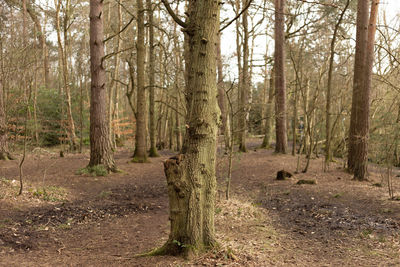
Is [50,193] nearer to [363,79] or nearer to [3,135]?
[3,135]

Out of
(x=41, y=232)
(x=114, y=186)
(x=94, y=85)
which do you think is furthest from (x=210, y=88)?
(x=94, y=85)

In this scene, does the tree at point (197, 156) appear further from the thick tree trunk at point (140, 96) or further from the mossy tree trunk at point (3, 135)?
the mossy tree trunk at point (3, 135)

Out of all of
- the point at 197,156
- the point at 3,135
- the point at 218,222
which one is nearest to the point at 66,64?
the point at 3,135

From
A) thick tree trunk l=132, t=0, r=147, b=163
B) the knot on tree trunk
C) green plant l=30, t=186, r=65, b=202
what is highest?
thick tree trunk l=132, t=0, r=147, b=163

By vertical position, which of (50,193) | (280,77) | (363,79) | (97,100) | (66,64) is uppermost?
(66,64)

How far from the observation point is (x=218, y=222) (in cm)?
587

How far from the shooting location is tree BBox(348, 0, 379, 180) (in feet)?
33.4

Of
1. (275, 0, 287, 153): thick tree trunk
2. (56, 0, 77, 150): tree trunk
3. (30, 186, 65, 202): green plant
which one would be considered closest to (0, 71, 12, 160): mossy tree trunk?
(56, 0, 77, 150): tree trunk

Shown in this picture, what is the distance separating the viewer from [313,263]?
431 cm

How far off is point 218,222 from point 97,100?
6305mm

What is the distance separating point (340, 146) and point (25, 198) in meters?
14.1

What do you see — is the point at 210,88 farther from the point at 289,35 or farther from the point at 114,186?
the point at 289,35

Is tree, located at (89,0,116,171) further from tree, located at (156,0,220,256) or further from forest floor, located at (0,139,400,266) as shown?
tree, located at (156,0,220,256)

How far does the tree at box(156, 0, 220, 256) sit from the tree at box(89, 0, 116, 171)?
7.03m
